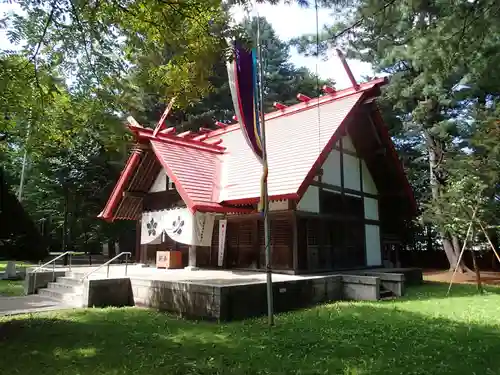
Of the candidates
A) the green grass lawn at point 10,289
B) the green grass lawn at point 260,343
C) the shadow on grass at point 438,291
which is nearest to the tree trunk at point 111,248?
the green grass lawn at point 10,289

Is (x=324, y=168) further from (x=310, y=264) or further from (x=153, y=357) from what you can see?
(x=153, y=357)

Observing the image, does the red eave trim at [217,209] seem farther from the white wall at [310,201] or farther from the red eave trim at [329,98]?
the red eave trim at [329,98]

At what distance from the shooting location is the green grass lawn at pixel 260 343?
15.8ft

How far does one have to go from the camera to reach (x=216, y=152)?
1477 centimetres

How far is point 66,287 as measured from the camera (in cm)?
1039

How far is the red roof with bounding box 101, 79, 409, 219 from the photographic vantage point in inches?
427

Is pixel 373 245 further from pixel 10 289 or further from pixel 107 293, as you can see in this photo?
pixel 10 289

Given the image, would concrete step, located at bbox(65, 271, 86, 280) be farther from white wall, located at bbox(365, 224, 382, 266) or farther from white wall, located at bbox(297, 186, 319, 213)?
white wall, located at bbox(365, 224, 382, 266)

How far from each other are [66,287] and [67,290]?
17 centimetres

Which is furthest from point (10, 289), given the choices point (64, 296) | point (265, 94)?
point (265, 94)

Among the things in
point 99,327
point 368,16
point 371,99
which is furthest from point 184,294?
point 371,99

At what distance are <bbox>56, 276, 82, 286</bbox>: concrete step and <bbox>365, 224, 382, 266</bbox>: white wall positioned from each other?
29.9 feet

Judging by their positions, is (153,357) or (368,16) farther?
(368,16)

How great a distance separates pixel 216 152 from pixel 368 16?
9.67m
